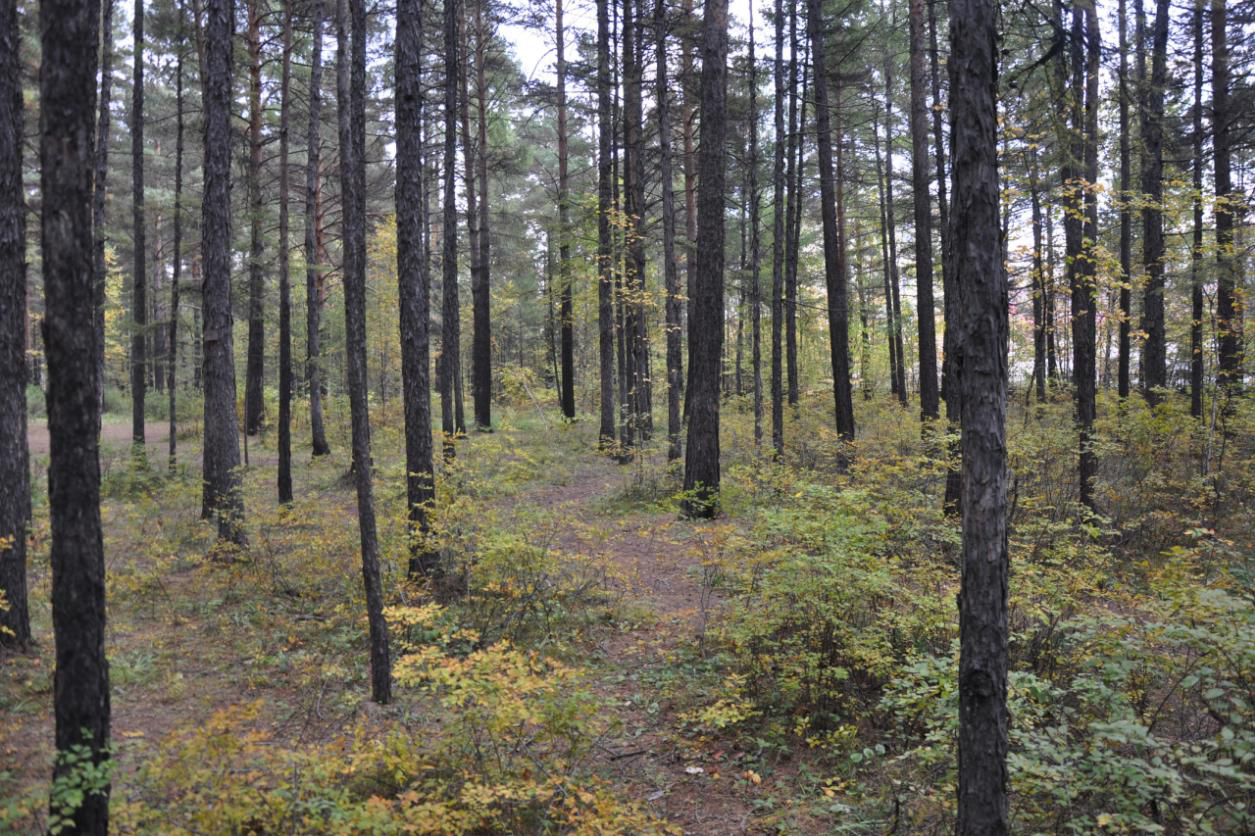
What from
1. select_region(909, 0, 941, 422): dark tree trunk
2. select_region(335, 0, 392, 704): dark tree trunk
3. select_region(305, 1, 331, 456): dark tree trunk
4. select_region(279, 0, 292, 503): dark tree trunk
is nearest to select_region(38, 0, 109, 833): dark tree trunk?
select_region(335, 0, 392, 704): dark tree trunk

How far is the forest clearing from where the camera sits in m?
3.65

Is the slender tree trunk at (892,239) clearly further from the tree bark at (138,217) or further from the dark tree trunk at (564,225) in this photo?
the tree bark at (138,217)

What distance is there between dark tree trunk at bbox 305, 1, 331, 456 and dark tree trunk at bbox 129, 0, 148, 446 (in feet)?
10.1

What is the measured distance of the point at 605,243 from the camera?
17453 mm

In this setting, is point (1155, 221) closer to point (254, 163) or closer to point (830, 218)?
point (830, 218)

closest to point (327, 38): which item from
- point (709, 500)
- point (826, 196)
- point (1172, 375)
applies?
point (826, 196)

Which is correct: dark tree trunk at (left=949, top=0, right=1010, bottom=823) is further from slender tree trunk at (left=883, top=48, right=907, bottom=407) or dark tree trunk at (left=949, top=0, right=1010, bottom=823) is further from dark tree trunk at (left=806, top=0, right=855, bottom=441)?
slender tree trunk at (left=883, top=48, right=907, bottom=407)

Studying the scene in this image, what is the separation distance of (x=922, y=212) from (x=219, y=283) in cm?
1340

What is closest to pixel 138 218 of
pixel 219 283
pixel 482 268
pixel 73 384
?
pixel 219 283

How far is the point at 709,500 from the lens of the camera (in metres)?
11.6

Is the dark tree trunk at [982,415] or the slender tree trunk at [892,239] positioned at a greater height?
the slender tree trunk at [892,239]

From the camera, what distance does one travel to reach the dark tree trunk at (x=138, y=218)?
13883 mm

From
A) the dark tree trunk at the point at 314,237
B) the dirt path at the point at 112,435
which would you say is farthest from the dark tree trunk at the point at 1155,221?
the dirt path at the point at 112,435

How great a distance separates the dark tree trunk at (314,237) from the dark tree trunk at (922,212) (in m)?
11.4
